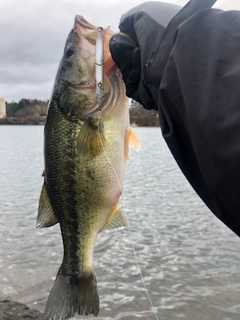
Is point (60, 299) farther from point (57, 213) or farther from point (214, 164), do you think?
point (214, 164)

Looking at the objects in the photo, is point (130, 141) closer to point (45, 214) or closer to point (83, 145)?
point (83, 145)

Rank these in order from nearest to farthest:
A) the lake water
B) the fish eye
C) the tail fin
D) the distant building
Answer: the fish eye
the tail fin
the lake water
the distant building

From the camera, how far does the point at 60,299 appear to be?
107 inches

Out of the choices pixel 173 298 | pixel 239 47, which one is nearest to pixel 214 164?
pixel 239 47

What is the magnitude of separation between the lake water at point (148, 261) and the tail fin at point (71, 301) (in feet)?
11.8

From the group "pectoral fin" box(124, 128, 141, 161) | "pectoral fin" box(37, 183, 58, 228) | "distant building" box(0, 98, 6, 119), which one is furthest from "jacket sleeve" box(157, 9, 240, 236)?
"distant building" box(0, 98, 6, 119)

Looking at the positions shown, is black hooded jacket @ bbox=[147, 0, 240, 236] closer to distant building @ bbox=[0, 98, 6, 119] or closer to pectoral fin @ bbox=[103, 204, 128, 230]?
pectoral fin @ bbox=[103, 204, 128, 230]

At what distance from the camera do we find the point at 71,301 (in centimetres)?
272

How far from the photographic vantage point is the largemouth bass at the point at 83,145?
246cm

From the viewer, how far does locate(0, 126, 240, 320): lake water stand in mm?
6520

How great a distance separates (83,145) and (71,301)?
1.10 m

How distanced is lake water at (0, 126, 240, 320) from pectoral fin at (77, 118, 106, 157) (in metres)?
4.34

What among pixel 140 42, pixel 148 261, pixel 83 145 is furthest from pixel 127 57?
pixel 148 261

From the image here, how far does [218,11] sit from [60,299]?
6.87ft
